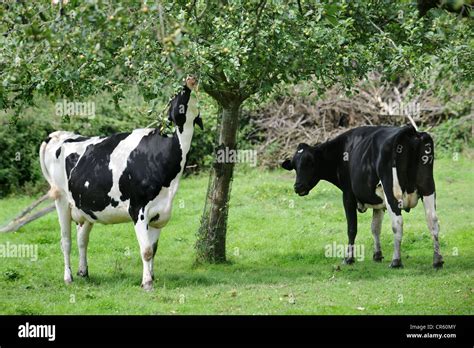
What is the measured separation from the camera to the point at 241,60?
1341 centimetres

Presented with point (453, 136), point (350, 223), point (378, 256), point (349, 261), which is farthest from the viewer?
point (453, 136)

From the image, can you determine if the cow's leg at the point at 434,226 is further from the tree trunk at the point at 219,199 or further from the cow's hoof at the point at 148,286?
the cow's hoof at the point at 148,286

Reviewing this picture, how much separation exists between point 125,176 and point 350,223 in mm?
4598

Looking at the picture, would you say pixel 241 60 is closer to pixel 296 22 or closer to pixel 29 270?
pixel 296 22

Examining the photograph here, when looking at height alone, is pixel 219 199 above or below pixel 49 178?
below

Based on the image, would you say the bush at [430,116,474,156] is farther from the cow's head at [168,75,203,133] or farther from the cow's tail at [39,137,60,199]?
the cow's tail at [39,137,60,199]

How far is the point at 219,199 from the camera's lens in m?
16.2

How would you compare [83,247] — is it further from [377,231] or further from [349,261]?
[377,231]

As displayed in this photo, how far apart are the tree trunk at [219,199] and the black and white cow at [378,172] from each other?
160cm

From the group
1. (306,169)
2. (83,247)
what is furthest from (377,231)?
(83,247)

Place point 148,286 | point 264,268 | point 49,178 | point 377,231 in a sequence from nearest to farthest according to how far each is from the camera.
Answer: point 148,286 → point 49,178 → point 264,268 → point 377,231

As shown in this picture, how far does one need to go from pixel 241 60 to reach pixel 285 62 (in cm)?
81

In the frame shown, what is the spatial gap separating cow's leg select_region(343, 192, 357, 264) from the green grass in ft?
0.67

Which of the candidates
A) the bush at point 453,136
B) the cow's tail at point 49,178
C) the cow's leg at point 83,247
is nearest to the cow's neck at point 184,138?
the cow's leg at point 83,247
